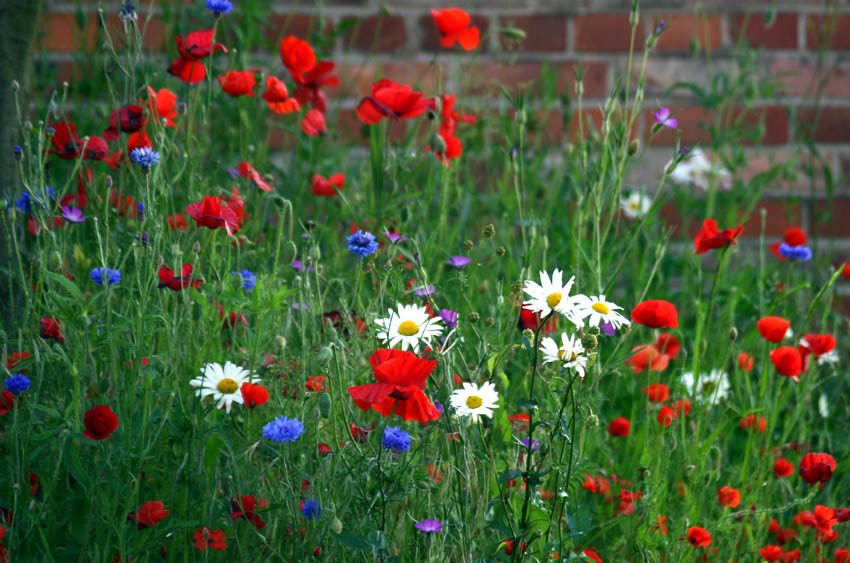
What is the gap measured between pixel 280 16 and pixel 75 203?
783 mm

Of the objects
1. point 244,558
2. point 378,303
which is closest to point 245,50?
point 378,303

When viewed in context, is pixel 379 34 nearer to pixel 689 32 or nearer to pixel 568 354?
pixel 689 32

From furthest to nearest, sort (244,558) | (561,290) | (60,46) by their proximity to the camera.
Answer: (60,46) → (244,558) → (561,290)

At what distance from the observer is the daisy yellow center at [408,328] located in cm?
106

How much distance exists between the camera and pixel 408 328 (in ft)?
3.49

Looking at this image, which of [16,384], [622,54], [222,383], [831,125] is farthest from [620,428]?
[831,125]

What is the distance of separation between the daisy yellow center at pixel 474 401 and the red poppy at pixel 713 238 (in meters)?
0.52

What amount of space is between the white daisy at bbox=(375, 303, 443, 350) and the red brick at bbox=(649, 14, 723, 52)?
54.8 inches

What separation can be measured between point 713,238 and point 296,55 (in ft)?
2.48

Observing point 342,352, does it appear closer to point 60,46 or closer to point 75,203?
point 75,203

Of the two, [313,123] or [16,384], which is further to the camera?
[313,123]

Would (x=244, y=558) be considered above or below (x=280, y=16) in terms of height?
below

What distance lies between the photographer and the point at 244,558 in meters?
1.14

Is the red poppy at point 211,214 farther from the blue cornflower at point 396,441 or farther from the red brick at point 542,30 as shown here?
the red brick at point 542,30
